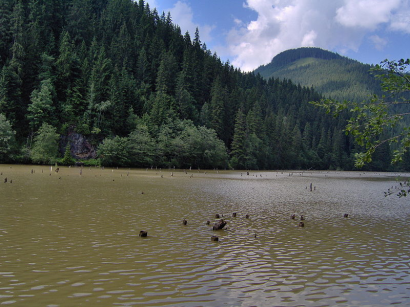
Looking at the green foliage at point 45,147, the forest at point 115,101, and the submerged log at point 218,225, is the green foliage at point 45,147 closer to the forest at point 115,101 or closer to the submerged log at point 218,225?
the forest at point 115,101

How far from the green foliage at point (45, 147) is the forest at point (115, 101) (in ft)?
0.86

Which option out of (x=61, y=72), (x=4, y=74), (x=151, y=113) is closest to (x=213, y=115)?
(x=151, y=113)

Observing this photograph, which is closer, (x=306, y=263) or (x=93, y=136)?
(x=306, y=263)

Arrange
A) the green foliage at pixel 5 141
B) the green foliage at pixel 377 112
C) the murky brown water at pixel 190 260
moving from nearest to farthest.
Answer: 1. the murky brown water at pixel 190 260
2. the green foliage at pixel 377 112
3. the green foliage at pixel 5 141

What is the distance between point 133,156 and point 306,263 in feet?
288

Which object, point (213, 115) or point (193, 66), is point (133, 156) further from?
point (193, 66)

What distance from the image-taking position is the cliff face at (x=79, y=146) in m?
95.2

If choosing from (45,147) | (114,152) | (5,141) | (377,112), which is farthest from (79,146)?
(377,112)

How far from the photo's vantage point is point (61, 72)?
346 feet

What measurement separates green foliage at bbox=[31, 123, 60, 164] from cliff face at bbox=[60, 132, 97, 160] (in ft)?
26.4

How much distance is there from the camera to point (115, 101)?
106 metres

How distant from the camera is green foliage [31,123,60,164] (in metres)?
83.2

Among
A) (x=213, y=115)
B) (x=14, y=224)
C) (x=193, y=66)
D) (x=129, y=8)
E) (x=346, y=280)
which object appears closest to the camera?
(x=346, y=280)

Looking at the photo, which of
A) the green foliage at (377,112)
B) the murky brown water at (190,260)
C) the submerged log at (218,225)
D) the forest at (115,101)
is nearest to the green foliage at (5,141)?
the forest at (115,101)
